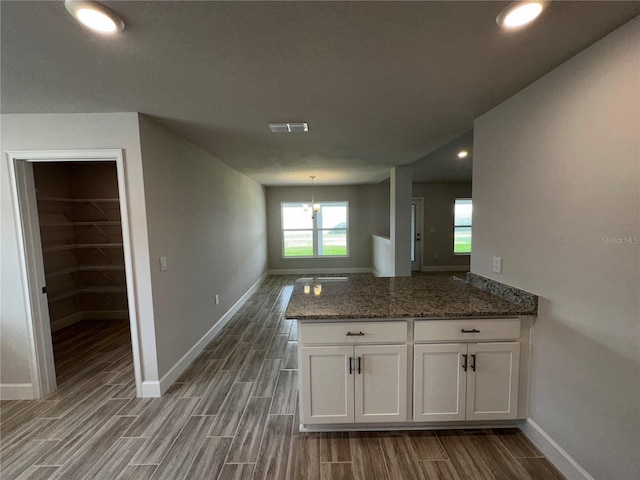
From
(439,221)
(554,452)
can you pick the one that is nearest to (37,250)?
(554,452)

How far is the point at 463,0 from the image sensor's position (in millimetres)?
1044

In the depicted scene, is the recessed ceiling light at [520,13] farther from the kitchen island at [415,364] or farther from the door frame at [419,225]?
the door frame at [419,225]

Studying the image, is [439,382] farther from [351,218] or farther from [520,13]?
[351,218]

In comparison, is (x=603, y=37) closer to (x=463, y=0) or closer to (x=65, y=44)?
(x=463, y=0)

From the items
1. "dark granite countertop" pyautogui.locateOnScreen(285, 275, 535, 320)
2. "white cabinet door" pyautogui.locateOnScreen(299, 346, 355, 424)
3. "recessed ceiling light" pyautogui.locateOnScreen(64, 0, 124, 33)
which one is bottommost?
"white cabinet door" pyautogui.locateOnScreen(299, 346, 355, 424)

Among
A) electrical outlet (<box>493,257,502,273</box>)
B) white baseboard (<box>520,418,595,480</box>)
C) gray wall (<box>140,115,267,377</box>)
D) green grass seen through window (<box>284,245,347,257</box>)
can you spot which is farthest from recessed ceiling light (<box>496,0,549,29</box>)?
green grass seen through window (<box>284,245,347,257</box>)

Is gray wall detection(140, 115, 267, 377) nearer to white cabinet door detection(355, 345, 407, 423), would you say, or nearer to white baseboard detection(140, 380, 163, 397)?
white baseboard detection(140, 380, 163, 397)

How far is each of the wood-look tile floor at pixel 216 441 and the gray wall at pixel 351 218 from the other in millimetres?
4781

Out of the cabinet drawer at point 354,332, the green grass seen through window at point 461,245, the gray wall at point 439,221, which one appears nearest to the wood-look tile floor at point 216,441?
the cabinet drawer at point 354,332

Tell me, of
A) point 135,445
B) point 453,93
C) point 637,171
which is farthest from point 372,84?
point 135,445

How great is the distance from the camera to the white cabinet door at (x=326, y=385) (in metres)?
1.78

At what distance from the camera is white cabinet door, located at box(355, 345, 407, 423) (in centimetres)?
177

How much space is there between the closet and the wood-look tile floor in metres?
1.59

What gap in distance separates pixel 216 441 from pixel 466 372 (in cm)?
175
